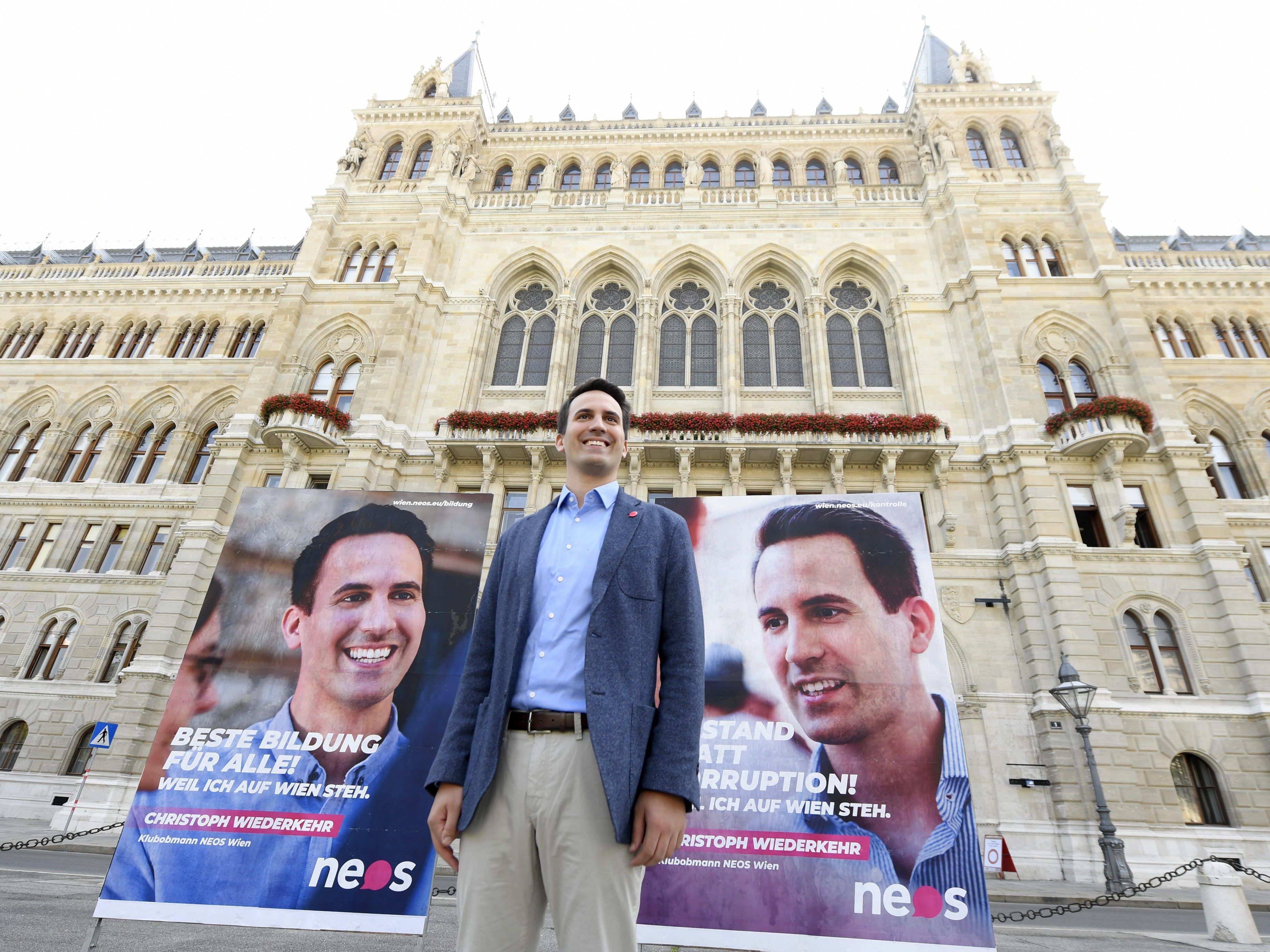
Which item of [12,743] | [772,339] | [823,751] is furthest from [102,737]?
[772,339]

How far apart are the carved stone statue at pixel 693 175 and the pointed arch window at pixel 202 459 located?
18.9 metres

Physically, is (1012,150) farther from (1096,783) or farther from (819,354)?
(1096,783)

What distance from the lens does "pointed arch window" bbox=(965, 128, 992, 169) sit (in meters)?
23.2

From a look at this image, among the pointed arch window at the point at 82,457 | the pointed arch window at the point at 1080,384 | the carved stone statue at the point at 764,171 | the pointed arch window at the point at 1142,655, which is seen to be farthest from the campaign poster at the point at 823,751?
the pointed arch window at the point at 82,457

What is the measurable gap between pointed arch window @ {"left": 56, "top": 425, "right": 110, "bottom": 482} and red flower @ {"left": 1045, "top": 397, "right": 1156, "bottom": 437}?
103 feet

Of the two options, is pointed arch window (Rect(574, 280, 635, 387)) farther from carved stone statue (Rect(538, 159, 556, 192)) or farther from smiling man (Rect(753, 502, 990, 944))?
smiling man (Rect(753, 502, 990, 944))

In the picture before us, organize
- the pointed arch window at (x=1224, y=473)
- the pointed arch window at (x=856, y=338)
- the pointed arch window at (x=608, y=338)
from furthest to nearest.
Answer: the pointed arch window at (x=608, y=338) → the pointed arch window at (x=856, y=338) → the pointed arch window at (x=1224, y=473)

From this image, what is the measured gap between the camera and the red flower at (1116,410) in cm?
1647

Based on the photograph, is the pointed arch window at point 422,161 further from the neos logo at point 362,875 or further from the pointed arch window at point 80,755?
the neos logo at point 362,875

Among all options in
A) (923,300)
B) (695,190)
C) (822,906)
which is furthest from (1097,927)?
(695,190)

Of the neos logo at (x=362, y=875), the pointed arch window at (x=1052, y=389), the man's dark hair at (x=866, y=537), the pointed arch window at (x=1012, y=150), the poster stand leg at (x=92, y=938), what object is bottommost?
the poster stand leg at (x=92, y=938)

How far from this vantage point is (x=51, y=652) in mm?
19953

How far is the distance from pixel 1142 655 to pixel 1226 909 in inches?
386

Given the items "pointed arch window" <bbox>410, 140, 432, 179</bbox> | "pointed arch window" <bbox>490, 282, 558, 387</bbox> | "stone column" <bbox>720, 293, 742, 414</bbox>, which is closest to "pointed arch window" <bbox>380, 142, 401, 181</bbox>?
"pointed arch window" <bbox>410, 140, 432, 179</bbox>
